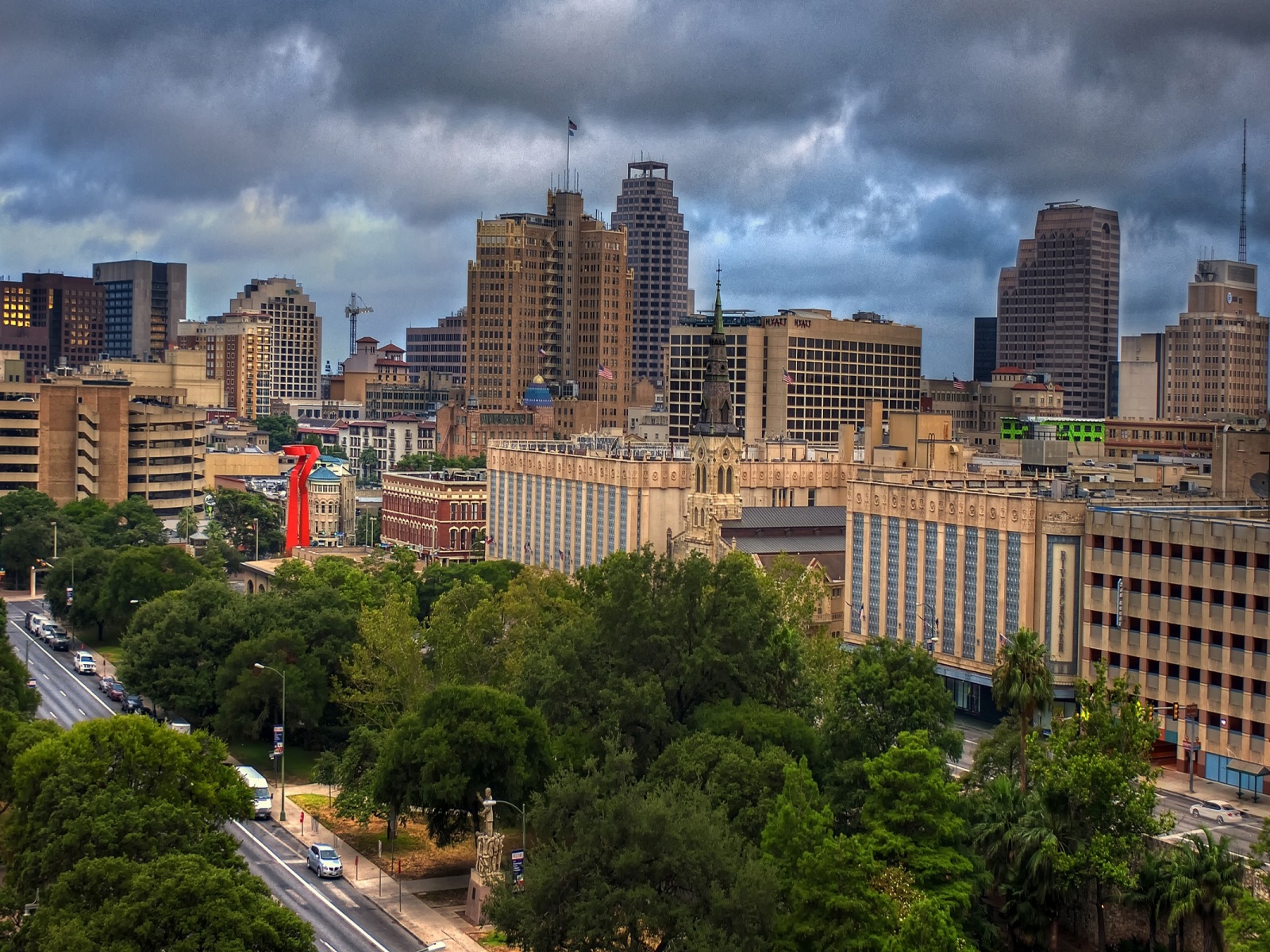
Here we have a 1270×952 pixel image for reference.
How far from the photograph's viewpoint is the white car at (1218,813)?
120000 millimetres

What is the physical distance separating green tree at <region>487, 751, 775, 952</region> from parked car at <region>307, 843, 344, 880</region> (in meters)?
27.4

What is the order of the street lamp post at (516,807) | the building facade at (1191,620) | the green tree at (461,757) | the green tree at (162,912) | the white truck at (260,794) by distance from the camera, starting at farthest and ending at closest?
the white truck at (260,794) < the building facade at (1191,620) < the green tree at (461,757) < the street lamp post at (516,807) < the green tree at (162,912)

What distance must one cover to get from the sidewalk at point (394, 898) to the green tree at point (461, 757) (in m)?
4.77

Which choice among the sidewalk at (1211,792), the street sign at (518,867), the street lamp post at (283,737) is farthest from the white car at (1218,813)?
the street lamp post at (283,737)

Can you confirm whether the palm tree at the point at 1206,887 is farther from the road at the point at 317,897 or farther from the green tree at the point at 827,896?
the road at the point at 317,897

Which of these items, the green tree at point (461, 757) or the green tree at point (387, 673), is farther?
the green tree at point (387, 673)

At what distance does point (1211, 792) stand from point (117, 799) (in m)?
74.8

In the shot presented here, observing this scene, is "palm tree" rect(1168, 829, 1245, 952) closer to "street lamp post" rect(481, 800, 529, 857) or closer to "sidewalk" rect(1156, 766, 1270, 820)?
"sidewalk" rect(1156, 766, 1270, 820)

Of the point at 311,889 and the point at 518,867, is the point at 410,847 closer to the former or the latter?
the point at 311,889

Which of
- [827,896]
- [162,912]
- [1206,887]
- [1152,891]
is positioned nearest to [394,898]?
[162,912]

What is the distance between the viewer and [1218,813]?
121 metres

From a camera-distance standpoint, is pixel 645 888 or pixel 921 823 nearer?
pixel 645 888

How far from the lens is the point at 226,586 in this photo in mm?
181750

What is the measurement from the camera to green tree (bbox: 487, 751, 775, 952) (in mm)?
86438
